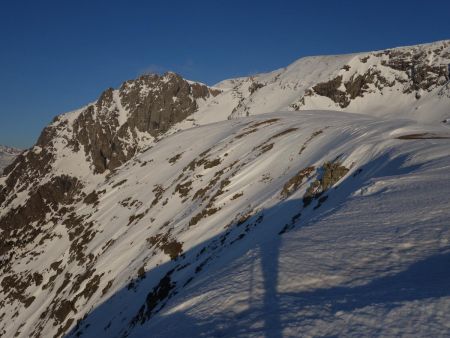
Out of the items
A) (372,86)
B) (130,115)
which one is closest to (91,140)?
(130,115)

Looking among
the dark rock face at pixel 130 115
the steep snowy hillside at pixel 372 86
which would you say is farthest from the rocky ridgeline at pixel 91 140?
the steep snowy hillside at pixel 372 86

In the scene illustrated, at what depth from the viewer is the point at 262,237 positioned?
1761 centimetres

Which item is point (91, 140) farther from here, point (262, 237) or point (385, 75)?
point (262, 237)

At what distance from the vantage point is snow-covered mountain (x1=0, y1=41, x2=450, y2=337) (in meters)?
6.13

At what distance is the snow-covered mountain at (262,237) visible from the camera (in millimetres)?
6127

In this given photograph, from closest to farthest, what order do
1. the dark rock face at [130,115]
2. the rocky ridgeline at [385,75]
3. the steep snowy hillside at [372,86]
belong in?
1. the steep snowy hillside at [372,86]
2. the rocky ridgeline at [385,75]
3. the dark rock face at [130,115]

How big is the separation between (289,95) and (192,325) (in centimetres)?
12095

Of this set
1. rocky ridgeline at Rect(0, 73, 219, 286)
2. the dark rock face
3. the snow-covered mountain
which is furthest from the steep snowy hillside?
rocky ridgeline at Rect(0, 73, 219, 286)

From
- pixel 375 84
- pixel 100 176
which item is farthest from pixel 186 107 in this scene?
pixel 375 84

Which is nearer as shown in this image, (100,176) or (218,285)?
(218,285)

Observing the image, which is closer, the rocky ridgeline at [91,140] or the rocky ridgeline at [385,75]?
the rocky ridgeline at [385,75]

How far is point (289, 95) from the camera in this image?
122 metres

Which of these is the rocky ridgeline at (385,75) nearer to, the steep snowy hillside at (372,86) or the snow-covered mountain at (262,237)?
the steep snowy hillside at (372,86)

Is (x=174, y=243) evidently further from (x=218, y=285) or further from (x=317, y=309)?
(x=317, y=309)
